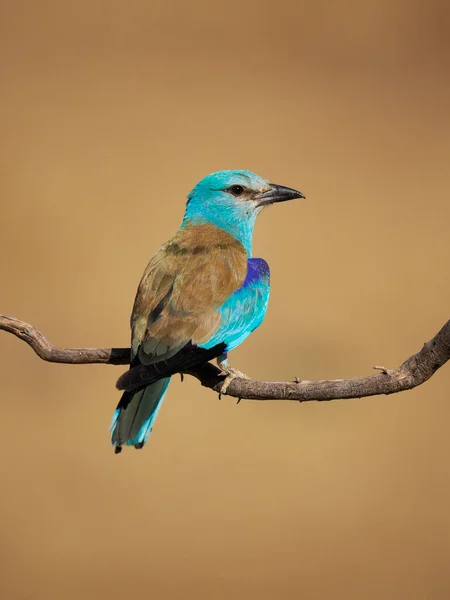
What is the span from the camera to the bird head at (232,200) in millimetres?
2889

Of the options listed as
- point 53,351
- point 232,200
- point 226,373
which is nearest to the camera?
point 53,351

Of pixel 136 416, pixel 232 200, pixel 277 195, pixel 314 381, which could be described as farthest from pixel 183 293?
pixel 277 195

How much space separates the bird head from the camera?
2.89 m

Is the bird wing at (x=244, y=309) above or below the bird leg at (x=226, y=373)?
above

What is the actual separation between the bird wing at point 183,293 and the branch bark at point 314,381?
5.0 inches

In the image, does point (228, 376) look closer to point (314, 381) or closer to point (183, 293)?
point (183, 293)

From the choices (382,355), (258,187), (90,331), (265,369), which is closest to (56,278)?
(90,331)

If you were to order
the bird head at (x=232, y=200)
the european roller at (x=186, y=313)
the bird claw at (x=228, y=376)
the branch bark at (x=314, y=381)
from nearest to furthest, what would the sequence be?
the branch bark at (x=314, y=381) → the european roller at (x=186, y=313) → the bird claw at (x=228, y=376) → the bird head at (x=232, y=200)

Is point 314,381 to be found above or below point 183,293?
below

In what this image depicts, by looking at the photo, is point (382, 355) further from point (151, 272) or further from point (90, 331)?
point (151, 272)

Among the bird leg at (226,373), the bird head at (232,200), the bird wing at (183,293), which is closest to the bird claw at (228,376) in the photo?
the bird leg at (226,373)

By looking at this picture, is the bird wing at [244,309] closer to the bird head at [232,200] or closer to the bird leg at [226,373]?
the bird leg at [226,373]

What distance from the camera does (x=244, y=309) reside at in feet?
8.07

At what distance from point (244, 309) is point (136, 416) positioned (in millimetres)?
418
